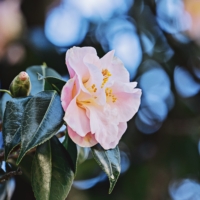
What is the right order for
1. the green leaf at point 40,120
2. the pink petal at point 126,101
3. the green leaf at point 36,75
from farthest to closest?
the green leaf at point 36,75, the pink petal at point 126,101, the green leaf at point 40,120

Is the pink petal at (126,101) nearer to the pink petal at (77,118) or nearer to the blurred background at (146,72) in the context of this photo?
the pink petal at (77,118)

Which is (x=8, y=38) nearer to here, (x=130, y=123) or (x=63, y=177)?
(x=130, y=123)

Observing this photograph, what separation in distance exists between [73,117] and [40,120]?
5 centimetres

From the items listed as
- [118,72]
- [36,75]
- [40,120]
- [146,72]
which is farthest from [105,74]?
[146,72]

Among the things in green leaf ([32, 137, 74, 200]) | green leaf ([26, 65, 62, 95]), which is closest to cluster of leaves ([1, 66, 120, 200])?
green leaf ([32, 137, 74, 200])

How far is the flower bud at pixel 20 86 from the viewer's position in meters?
0.61

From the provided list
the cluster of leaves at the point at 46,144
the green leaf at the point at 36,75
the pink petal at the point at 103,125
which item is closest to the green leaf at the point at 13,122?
the cluster of leaves at the point at 46,144

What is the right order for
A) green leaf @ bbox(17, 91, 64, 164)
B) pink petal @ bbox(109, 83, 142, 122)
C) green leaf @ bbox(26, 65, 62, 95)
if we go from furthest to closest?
green leaf @ bbox(26, 65, 62, 95) → pink petal @ bbox(109, 83, 142, 122) → green leaf @ bbox(17, 91, 64, 164)

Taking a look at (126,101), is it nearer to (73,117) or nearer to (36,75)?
(73,117)

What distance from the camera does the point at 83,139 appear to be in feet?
1.85

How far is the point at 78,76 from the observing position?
1.85 ft

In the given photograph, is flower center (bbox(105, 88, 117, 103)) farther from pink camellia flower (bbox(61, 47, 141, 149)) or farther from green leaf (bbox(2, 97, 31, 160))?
green leaf (bbox(2, 97, 31, 160))

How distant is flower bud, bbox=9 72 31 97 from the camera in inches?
24.2

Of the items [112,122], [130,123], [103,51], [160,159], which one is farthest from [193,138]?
[112,122]
